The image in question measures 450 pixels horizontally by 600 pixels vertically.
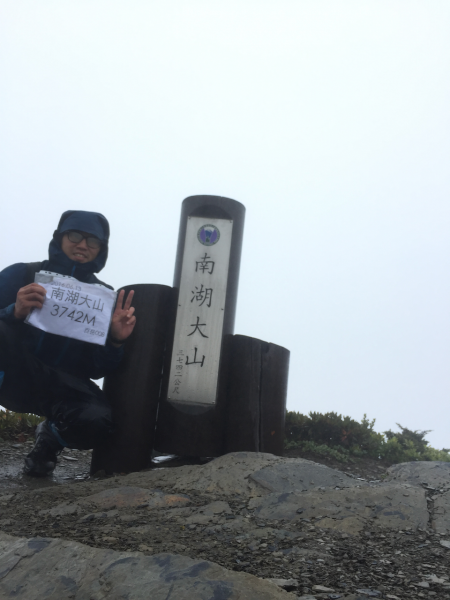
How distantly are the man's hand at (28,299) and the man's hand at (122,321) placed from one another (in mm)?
585

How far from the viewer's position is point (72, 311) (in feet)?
13.8

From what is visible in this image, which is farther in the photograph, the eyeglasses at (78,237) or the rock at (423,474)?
the eyeglasses at (78,237)

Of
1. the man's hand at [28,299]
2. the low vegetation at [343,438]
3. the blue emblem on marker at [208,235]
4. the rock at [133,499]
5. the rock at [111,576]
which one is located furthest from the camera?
the low vegetation at [343,438]

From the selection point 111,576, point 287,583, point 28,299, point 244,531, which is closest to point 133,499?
point 244,531

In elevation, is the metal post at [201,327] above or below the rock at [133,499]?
above

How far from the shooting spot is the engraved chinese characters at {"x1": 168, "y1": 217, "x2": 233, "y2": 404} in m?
4.54

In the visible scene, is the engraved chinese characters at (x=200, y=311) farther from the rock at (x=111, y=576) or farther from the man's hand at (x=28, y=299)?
the rock at (x=111, y=576)

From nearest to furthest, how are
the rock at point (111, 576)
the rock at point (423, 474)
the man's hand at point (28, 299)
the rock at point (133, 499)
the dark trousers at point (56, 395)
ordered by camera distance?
the rock at point (111, 576) < the rock at point (133, 499) < the rock at point (423, 474) < the man's hand at point (28, 299) < the dark trousers at point (56, 395)

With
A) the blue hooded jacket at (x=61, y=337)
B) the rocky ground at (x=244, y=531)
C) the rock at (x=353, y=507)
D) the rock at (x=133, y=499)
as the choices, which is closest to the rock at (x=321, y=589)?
the rocky ground at (x=244, y=531)

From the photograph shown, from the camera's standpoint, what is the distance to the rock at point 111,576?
5.90 feet

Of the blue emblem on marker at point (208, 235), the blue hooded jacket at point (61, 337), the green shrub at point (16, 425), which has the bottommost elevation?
the green shrub at point (16, 425)

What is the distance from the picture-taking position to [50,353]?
4.42 meters

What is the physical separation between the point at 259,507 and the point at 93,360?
2.14 meters

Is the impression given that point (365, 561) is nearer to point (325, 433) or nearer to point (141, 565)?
point (141, 565)
